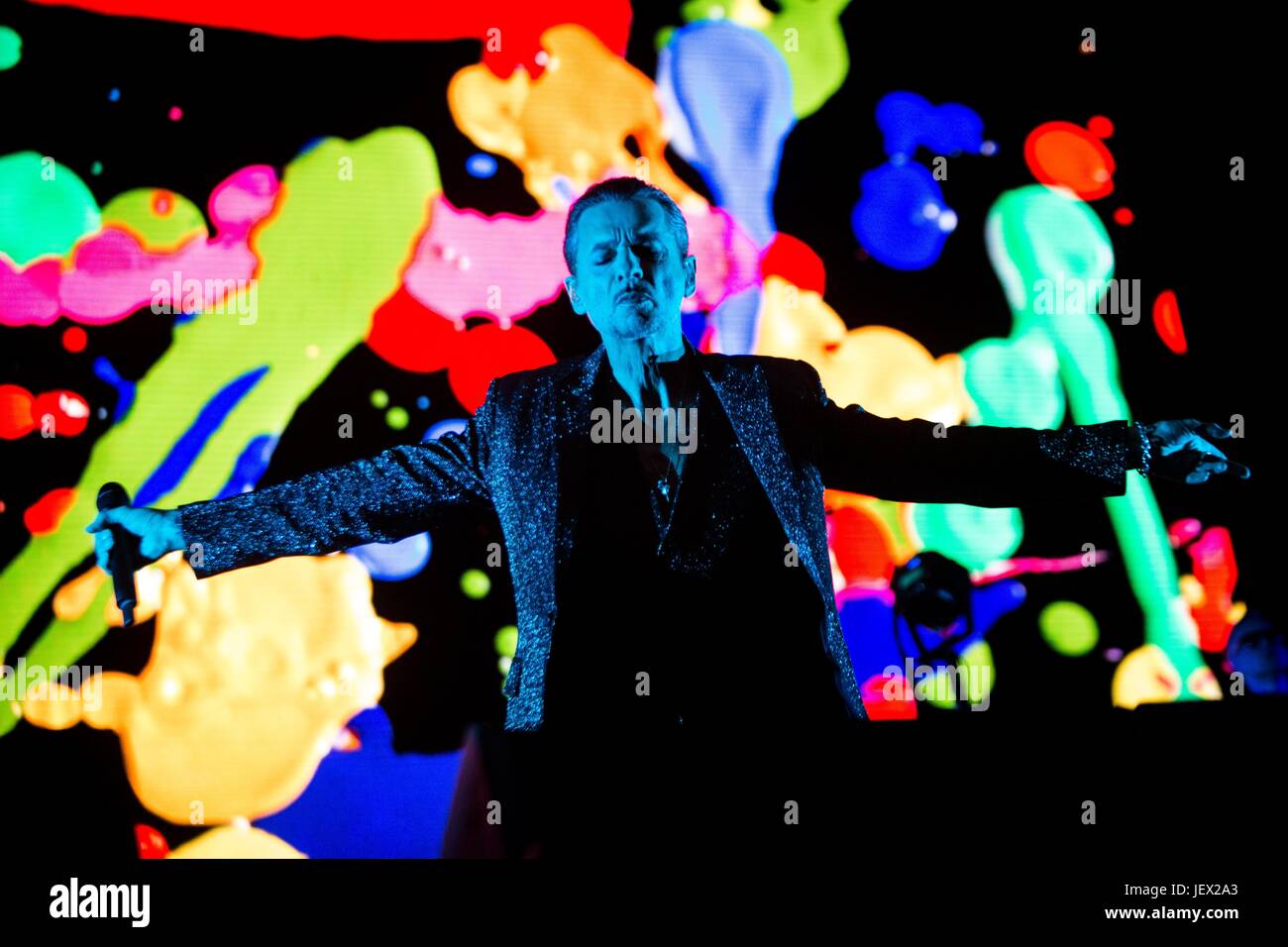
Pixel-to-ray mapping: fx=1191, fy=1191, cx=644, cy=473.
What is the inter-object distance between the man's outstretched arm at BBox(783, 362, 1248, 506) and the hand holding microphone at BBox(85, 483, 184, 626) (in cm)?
107

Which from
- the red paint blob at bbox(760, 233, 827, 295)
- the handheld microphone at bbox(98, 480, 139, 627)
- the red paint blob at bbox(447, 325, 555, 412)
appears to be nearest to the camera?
the handheld microphone at bbox(98, 480, 139, 627)

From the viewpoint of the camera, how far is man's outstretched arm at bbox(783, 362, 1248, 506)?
191 cm

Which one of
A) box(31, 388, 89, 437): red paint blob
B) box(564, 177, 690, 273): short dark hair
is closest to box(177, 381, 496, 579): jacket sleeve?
box(564, 177, 690, 273): short dark hair

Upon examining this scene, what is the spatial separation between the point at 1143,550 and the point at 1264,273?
833 mm

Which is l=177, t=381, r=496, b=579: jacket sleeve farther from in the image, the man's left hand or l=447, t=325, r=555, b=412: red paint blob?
the man's left hand

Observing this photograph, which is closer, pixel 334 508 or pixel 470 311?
pixel 334 508

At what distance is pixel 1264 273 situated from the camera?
10.5 feet

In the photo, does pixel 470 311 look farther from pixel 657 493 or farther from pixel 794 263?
pixel 657 493

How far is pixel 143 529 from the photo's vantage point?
72.7 inches

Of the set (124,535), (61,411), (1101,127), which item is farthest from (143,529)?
(1101,127)

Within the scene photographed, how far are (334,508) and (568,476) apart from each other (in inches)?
15.9

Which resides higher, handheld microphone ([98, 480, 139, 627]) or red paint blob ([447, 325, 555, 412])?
red paint blob ([447, 325, 555, 412])

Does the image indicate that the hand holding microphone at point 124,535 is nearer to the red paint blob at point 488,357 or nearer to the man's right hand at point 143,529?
the man's right hand at point 143,529

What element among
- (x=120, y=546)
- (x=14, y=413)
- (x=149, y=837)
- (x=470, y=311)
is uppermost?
(x=470, y=311)
